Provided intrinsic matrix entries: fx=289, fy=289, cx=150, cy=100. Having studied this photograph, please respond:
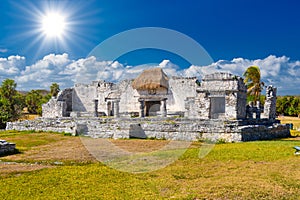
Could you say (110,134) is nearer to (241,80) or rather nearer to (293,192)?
(241,80)

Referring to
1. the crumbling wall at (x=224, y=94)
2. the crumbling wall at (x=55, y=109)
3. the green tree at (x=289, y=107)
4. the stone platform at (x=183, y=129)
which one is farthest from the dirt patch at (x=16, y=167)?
the green tree at (x=289, y=107)

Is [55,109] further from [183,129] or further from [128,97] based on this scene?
[183,129]

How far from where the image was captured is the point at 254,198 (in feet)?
17.1

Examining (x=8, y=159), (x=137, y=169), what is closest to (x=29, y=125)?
(x=8, y=159)

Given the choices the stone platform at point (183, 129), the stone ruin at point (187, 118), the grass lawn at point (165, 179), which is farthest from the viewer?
the stone ruin at point (187, 118)

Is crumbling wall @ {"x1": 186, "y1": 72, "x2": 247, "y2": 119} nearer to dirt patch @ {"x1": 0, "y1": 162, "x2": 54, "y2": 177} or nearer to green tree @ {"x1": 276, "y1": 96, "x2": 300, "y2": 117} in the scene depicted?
dirt patch @ {"x1": 0, "y1": 162, "x2": 54, "y2": 177}

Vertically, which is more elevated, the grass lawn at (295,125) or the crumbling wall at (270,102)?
the crumbling wall at (270,102)

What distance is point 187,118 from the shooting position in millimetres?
16609

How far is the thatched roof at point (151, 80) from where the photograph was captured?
93.1 feet

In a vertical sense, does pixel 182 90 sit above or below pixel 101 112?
above

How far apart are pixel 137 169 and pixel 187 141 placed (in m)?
6.90

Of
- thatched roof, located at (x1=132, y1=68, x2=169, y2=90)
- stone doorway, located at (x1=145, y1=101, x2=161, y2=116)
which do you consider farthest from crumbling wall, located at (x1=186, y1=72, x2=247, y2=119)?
stone doorway, located at (x1=145, y1=101, x2=161, y2=116)

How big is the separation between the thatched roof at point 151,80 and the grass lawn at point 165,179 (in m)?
18.9

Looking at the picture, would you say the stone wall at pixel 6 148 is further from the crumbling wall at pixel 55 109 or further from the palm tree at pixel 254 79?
the palm tree at pixel 254 79
